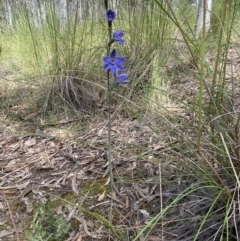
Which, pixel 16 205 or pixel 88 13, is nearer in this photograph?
pixel 16 205

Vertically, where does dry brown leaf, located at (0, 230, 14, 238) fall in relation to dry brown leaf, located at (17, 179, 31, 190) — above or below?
below

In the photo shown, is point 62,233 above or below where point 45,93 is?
below

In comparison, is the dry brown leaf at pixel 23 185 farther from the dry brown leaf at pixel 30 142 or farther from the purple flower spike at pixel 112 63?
the purple flower spike at pixel 112 63

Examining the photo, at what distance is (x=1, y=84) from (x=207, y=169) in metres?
2.01

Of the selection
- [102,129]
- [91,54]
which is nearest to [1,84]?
[91,54]

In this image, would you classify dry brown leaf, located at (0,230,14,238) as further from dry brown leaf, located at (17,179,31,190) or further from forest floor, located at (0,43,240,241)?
dry brown leaf, located at (17,179,31,190)

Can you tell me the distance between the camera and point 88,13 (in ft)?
8.17

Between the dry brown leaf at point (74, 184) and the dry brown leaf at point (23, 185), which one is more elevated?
the dry brown leaf at point (74, 184)

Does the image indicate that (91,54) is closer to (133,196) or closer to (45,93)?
(45,93)

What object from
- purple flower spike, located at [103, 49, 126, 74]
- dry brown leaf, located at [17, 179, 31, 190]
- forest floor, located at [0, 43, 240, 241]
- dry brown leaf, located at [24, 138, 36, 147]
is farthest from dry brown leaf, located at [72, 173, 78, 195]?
purple flower spike, located at [103, 49, 126, 74]

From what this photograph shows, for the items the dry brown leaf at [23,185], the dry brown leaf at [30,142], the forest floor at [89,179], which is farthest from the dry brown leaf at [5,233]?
the dry brown leaf at [30,142]

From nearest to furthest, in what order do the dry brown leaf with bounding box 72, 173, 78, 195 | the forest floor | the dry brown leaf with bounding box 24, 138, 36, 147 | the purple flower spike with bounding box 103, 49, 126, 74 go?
the purple flower spike with bounding box 103, 49, 126, 74
the forest floor
the dry brown leaf with bounding box 72, 173, 78, 195
the dry brown leaf with bounding box 24, 138, 36, 147

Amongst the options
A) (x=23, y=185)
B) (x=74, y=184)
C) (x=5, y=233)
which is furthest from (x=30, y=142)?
(x=5, y=233)

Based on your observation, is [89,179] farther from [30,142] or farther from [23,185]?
[30,142]
